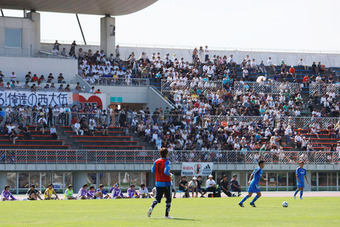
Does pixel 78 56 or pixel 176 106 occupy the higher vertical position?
pixel 78 56

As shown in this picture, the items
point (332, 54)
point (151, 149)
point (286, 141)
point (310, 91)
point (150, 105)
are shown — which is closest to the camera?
point (151, 149)

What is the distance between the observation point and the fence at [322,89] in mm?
60969

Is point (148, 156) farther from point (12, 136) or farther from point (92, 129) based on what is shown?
point (12, 136)

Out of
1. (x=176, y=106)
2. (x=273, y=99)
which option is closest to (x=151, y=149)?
(x=176, y=106)

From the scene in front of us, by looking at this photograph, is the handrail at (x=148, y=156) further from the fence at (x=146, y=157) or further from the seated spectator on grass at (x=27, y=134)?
the seated spectator on grass at (x=27, y=134)

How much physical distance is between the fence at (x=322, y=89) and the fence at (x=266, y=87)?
1.93 m

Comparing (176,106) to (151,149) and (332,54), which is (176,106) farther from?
(332,54)

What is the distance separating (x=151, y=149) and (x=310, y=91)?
19082mm

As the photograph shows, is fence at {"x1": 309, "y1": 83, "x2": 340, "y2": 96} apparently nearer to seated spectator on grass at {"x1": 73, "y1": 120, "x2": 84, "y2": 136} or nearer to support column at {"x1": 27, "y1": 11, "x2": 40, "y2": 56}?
seated spectator on grass at {"x1": 73, "y1": 120, "x2": 84, "y2": 136}

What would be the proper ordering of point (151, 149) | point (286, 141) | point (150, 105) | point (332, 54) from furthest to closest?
point (332, 54) < point (150, 105) < point (286, 141) < point (151, 149)

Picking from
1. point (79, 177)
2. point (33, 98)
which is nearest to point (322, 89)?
point (79, 177)

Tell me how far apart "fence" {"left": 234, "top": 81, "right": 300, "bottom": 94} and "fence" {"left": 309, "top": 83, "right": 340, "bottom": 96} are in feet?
6.34

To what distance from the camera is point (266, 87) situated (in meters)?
59.3

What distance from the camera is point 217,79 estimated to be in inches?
2360
